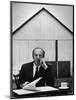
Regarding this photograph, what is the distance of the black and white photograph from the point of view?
1325mm

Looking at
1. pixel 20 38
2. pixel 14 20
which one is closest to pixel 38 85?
pixel 20 38

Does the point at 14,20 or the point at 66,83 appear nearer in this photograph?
the point at 14,20

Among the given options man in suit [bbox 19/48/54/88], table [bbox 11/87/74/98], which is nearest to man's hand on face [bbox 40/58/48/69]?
man in suit [bbox 19/48/54/88]

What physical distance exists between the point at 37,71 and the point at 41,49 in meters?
0.13

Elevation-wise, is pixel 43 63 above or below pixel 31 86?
above

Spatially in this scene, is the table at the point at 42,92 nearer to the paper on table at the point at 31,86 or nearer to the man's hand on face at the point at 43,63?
the paper on table at the point at 31,86

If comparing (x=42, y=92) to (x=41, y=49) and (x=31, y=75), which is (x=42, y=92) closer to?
(x=31, y=75)

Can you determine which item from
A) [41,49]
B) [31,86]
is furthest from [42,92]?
[41,49]

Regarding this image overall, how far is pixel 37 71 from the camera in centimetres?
136

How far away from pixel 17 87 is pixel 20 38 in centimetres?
27

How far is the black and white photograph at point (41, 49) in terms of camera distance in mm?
1325

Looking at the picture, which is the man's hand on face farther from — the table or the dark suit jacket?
the table

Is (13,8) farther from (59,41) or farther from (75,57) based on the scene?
(75,57)

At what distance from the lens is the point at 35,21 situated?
1359mm
